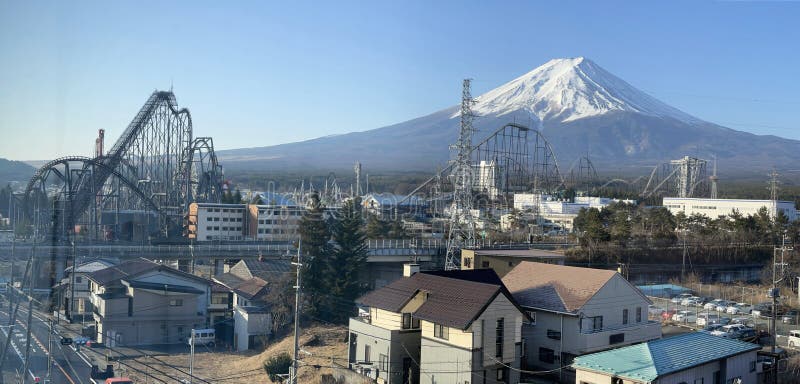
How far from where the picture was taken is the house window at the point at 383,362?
798cm

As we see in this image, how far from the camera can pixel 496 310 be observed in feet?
24.3

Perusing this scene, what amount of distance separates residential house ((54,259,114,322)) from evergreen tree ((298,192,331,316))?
3784mm

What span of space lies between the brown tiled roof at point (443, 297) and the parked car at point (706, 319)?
5.63 m

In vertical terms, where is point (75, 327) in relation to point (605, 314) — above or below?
below

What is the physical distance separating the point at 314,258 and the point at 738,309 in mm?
8290

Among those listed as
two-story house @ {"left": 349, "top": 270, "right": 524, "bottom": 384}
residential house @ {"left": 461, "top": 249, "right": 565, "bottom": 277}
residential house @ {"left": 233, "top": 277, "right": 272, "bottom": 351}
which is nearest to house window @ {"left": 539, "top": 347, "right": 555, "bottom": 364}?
two-story house @ {"left": 349, "top": 270, "right": 524, "bottom": 384}

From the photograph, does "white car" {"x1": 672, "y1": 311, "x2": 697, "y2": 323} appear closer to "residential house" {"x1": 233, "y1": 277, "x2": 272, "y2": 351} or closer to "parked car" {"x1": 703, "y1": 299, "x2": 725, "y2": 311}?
"parked car" {"x1": 703, "y1": 299, "x2": 725, "y2": 311}

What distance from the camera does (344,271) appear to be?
1303cm

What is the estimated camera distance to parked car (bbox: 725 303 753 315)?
13930mm

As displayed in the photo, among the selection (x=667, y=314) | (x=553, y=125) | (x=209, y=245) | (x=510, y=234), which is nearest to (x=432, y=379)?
(x=667, y=314)

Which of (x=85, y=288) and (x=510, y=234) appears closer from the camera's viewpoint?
(x=85, y=288)

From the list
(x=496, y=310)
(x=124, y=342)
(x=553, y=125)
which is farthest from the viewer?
(x=553, y=125)

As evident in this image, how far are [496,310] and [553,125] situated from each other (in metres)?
73.1

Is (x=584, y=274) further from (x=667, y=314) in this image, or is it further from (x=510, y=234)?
(x=510, y=234)
